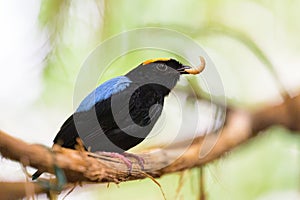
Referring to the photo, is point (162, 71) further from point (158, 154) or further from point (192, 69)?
point (158, 154)

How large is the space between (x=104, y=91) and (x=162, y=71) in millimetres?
130

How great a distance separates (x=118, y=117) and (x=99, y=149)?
9 cm

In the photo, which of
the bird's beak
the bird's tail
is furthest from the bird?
the bird's tail

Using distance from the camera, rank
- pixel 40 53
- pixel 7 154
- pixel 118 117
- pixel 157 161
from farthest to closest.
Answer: pixel 40 53 → pixel 118 117 → pixel 157 161 → pixel 7 154

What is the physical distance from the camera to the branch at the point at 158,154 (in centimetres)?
70

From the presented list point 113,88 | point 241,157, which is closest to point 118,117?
point 113,88

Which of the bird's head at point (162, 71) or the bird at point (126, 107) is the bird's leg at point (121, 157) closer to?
the bird at point (126, 107)

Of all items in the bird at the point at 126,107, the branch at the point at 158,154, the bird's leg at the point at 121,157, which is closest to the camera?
the branch at the point at 158,154

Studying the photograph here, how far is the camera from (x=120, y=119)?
3.46 ft

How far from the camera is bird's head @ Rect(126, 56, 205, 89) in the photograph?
1088 millimetres

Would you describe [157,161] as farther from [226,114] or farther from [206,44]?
[206,44]

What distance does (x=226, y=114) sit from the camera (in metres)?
1.12

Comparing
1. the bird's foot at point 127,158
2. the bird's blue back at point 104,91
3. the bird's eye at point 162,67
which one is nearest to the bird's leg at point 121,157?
the bird's foot at point 127,158

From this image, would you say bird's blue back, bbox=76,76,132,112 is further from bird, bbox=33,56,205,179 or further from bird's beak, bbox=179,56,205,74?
bird's beak, bbox=179,56,205,74
